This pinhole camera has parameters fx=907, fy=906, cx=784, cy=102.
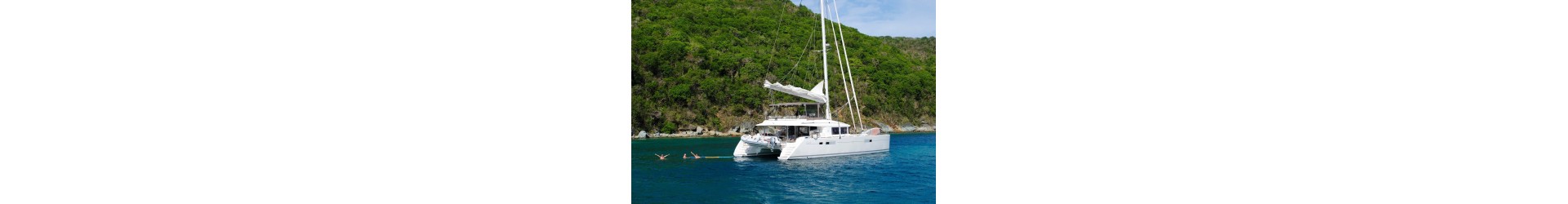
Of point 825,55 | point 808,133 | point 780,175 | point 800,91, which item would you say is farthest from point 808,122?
point 780,175

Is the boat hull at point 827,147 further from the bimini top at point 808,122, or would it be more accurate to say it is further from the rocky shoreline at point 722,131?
the rocky shoreline at point 722,131

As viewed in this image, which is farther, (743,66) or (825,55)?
(743,66)

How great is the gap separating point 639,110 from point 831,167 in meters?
1.42

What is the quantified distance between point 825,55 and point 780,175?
863 millimetres

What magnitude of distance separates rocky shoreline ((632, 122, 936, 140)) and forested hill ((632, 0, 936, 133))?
0.04 meters

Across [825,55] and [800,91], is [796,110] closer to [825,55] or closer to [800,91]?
[800,91]

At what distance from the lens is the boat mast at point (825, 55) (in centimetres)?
502

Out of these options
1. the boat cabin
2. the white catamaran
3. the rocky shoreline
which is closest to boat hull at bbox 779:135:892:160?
the white catamaran

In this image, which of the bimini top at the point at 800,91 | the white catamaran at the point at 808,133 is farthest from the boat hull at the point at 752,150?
the bimini top at the point at 800,91

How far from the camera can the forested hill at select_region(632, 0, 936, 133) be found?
5.36 metres

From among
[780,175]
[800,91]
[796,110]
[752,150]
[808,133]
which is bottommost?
[780,175]

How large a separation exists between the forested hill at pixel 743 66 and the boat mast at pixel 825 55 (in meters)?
0.03

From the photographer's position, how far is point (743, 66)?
237 inches
